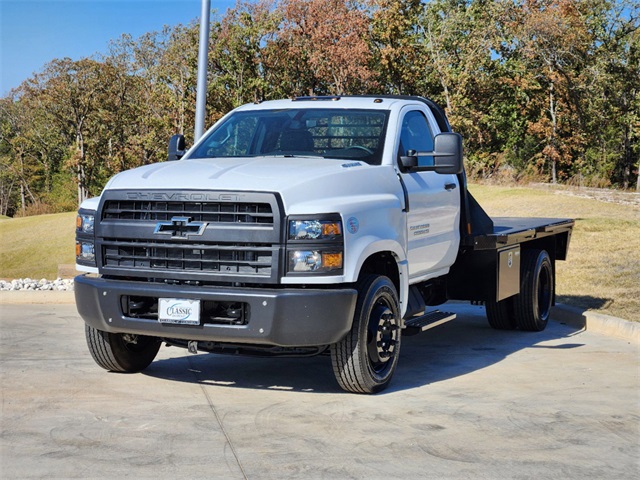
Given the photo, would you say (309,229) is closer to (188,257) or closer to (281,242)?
(281,242)

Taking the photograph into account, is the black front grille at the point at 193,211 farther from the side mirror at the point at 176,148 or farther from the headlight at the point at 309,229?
the side mirror at the point at 176,148

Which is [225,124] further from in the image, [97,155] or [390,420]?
[97,155]

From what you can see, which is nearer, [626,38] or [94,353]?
[94,353]

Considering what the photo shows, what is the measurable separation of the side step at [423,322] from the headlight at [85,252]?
8.10ft

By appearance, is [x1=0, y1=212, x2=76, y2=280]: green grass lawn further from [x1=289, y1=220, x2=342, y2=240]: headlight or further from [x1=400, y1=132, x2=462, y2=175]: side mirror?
[x1=289, y1=220, x2=342, y2=240]: headlight

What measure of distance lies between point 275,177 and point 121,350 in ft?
6.79

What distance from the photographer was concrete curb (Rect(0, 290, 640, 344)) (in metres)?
9.77

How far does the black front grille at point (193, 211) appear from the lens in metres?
6.29

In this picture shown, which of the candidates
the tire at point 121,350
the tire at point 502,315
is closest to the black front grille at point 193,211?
the tire at point 121,350

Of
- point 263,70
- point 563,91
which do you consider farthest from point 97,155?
point 563,91

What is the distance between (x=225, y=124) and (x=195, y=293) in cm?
257

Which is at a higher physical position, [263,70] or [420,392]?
[263,70]

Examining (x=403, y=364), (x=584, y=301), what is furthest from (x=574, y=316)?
(x=403, y=364)

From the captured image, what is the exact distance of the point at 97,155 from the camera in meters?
57.5
